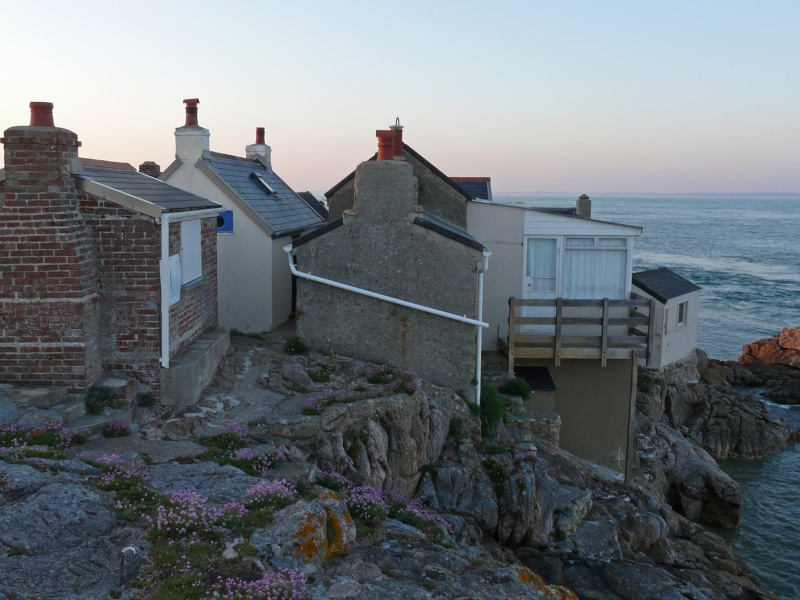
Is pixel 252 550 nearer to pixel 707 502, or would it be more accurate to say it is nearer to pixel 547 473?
pixel 547 473

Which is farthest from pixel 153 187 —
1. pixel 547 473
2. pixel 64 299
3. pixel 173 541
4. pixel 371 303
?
pixel 547 473

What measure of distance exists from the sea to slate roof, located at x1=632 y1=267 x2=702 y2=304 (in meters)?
6.42

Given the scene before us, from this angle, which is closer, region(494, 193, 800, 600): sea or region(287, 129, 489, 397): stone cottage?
region(287, 129, 489, 397): stone cottage

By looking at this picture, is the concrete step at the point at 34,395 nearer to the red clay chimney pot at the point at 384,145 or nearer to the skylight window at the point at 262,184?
the red clay chimney pot at the point at 384,145

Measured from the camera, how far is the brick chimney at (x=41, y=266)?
11219 millimetres

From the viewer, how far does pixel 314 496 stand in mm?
9219

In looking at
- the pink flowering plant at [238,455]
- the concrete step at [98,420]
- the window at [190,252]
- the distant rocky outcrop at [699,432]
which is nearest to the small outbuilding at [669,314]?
the distant rocky outcrop at [699,432]

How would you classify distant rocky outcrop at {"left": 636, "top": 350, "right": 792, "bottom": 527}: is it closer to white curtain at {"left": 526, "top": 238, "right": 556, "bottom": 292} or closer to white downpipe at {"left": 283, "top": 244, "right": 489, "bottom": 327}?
white curtain at {"left": 526, "top": 238, "right": 556, "bottom": 292}

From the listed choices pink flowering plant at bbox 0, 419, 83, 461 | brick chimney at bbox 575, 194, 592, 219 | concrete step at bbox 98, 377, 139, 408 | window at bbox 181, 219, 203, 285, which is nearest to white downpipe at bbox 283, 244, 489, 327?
window at bbox 181, 219, 203, 285

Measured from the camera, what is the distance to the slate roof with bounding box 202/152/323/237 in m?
19.9

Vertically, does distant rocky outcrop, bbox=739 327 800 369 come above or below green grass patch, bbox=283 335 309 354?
below

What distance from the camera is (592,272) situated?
19.0 m

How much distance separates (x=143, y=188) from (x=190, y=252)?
1638mm

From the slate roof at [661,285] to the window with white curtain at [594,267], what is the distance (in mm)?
8672
